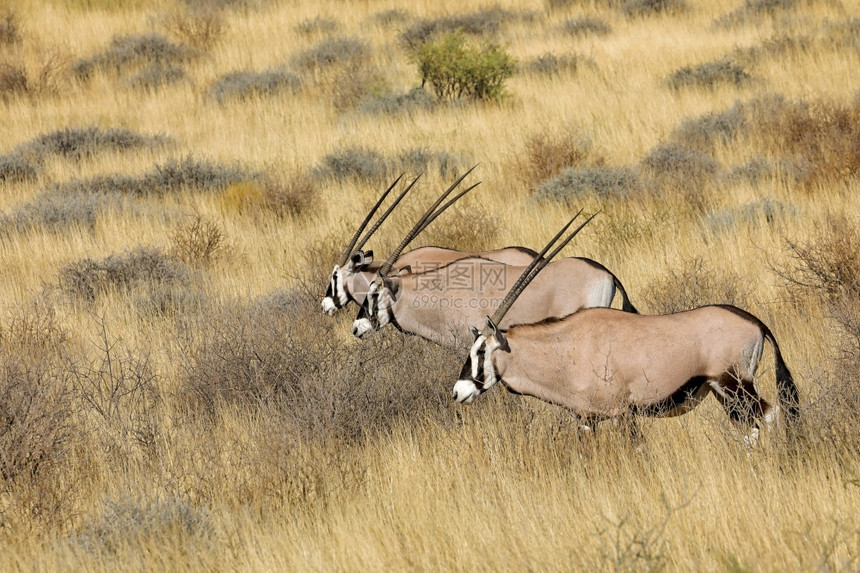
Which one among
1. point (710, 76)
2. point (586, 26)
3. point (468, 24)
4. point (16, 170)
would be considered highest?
point (468, 24)

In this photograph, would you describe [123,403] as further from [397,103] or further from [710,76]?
[710,76]

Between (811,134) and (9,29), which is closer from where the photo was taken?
(811,134)

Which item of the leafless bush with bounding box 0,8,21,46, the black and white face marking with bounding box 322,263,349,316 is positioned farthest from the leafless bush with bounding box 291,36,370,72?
the black and white face marking with bounding box 322,263,349,316

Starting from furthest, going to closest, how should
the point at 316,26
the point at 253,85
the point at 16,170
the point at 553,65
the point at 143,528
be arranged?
the point at 316,26 < the point at 253,85 < the point at 553,65 < the point at 16,170 < the point at 143,528

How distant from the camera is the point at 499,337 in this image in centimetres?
479

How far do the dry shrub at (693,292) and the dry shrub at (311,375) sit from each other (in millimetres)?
1907

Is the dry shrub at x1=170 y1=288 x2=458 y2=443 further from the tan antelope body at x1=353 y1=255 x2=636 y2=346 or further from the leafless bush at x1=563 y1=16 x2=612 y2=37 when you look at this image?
the leafless bush at x1=563 y1=16 x2=612 y2=37

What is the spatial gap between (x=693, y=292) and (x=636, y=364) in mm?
2441

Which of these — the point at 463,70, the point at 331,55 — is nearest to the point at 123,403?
the point at 463,70

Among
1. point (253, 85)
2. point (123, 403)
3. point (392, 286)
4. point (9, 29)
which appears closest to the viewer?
point (123, 403)

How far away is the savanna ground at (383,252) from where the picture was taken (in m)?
3.88

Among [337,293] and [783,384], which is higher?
[783,384]

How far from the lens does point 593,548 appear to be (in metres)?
3.57

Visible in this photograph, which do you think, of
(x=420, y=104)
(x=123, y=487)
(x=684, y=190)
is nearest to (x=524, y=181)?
(x=684, y=190)
